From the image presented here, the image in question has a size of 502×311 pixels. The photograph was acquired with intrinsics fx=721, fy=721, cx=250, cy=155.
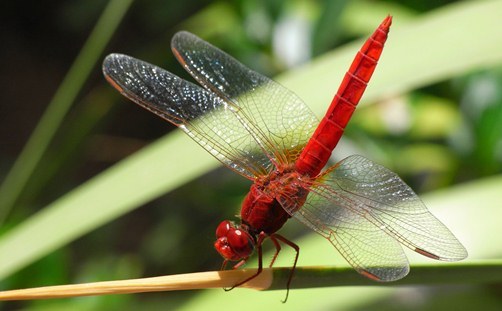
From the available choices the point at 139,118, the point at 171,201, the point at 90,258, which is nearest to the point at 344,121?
the point at 90,258

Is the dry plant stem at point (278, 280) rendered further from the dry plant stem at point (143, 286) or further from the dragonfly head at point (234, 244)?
the dragonfly head at point (234, 244)

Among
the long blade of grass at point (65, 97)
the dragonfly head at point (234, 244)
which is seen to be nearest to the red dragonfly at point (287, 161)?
the dragonfly head at point (234, 244)

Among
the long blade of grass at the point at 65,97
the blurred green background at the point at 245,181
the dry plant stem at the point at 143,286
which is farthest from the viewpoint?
the long blade of grass at the point at 65,97

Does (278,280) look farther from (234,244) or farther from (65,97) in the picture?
(65,97)

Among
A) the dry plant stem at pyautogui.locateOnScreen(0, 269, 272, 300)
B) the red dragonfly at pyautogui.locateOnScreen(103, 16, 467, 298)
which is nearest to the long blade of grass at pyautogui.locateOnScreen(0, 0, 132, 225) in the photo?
the red dragonfly at pyautogui.locateOnScreen(103, 16, 467, 298)

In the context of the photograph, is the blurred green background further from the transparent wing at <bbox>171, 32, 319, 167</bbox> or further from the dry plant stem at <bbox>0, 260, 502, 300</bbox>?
the dry plant stem at <bbox>0, 260, 502, 300</bbox>

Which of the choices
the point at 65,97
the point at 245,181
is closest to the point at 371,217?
the point at 65,97

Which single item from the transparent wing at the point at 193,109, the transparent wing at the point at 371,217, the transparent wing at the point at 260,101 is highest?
the transparent wing at the point at 371,217

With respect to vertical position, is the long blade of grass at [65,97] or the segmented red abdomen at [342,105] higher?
the segmented red abdomen at [342,105]
